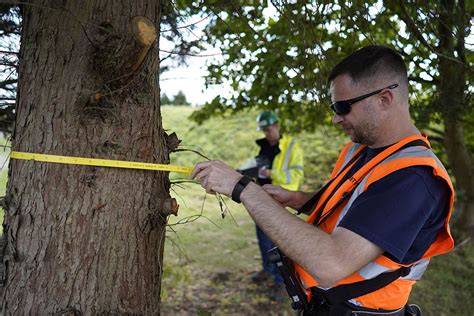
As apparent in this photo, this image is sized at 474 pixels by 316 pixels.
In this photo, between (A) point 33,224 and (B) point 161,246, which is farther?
(B) point 161,246

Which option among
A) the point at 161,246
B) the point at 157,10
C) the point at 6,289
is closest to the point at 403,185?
the point at 161,246

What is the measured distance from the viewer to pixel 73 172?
1.81 metres

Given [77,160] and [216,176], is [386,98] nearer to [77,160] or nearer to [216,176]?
[216,176]

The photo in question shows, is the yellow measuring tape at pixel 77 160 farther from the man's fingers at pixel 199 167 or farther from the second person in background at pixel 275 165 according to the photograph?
the second person in background at pixel 275 165

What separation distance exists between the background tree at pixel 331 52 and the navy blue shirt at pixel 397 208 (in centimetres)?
121

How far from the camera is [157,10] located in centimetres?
206

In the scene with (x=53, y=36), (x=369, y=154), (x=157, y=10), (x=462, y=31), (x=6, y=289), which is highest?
(x=462, y=31)

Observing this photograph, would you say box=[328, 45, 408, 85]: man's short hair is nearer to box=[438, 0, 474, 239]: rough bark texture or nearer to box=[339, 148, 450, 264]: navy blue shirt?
box=[339, 148, 450, 264]: navy blue shirt

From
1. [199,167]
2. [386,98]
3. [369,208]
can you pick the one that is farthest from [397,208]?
[199,167]

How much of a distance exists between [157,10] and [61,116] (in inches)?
27.8

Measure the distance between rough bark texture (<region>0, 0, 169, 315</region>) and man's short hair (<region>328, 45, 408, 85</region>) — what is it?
3.21ft

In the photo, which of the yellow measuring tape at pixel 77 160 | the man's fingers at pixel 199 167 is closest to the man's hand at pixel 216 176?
the man's fingers at pixel 199 167

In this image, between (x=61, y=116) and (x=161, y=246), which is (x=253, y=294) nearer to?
(x=161, y=246)

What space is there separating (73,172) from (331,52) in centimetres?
324
